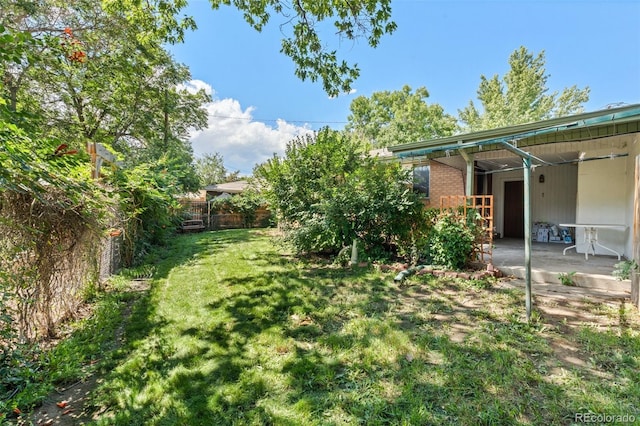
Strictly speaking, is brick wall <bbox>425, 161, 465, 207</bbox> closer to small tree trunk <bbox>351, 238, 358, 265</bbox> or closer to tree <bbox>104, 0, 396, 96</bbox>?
small tree trunk <bbox>351, 238, 358, 265</bbox>

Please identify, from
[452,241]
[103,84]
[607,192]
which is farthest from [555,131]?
[103,84]

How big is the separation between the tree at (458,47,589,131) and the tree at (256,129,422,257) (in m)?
21.9

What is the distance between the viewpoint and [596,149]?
22.0 ft

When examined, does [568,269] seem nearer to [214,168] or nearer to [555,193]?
[555,193]

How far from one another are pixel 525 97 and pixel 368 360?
95.9 feet

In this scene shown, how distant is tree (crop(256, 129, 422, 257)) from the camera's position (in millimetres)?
6375

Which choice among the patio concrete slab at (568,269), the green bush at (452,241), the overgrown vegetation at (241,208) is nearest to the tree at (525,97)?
the overgrown vegetation at (241,208)

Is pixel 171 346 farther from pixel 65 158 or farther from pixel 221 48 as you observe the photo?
pixel 221 48

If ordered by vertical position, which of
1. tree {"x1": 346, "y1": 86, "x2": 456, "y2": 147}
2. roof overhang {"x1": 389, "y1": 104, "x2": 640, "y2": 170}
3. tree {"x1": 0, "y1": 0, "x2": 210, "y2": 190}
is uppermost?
tree {"x1": 346, "y1": 86, "x2": 456, "y2": 147}

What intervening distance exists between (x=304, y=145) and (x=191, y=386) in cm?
636

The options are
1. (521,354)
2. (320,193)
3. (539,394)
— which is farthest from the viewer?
(320,193)

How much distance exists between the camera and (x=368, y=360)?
2.84 m

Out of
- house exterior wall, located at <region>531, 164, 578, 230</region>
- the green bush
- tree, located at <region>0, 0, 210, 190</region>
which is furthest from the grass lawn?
house exterior wall, located at <region>531, 164, 578, 230</region>

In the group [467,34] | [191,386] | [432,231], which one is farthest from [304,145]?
[467,34]
